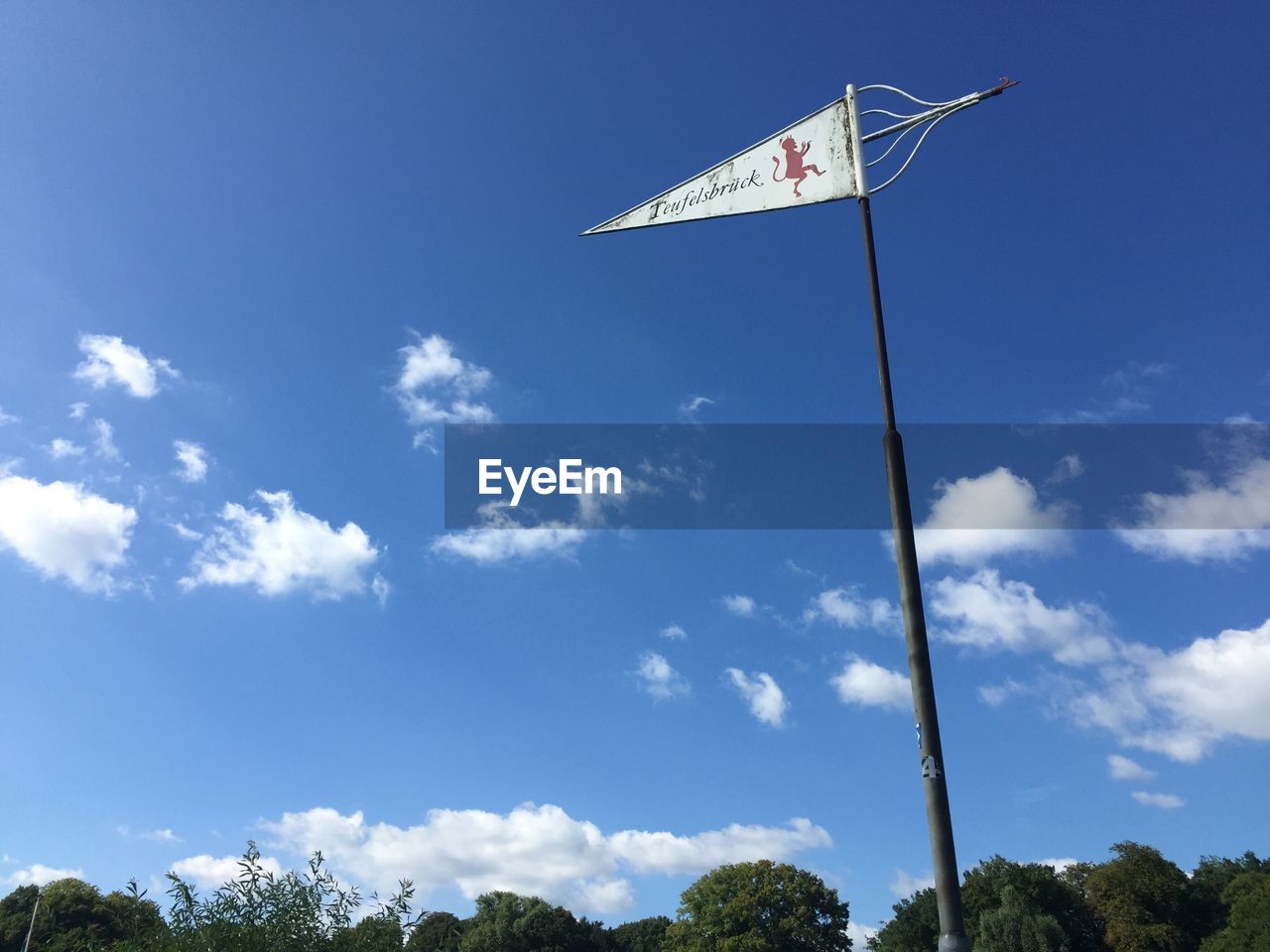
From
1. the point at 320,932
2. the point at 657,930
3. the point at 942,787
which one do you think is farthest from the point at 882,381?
the point at 657,930

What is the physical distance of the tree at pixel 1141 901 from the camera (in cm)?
7431

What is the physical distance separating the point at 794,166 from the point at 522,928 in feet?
313

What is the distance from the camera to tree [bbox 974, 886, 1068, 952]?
72062 mm

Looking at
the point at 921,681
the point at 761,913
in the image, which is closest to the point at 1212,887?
the point at 761,913

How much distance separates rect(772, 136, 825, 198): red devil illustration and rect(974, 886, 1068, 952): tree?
7617 cm

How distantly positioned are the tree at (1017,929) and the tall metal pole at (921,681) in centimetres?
7567

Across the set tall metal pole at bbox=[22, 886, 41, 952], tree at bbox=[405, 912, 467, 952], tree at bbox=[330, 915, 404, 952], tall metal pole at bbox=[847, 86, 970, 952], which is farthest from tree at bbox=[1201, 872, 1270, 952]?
tall metal pole at bbox=[22, 886, 41, 952]

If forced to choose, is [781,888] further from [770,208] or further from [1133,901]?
[770,208]

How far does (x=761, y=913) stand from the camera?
8031 centimetres

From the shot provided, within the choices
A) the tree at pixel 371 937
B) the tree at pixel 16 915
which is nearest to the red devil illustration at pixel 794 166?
the tree at pixel 371 937

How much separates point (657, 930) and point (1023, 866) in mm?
49206

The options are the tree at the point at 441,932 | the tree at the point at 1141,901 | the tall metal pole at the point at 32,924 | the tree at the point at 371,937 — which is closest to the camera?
the tree at the point at 371,937

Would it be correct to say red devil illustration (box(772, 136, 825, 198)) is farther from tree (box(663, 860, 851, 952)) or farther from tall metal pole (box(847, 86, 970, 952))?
tree (box(663, 860, 851, 952))

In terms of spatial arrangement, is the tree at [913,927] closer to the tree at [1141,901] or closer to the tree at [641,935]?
the tree at [1141,901]
